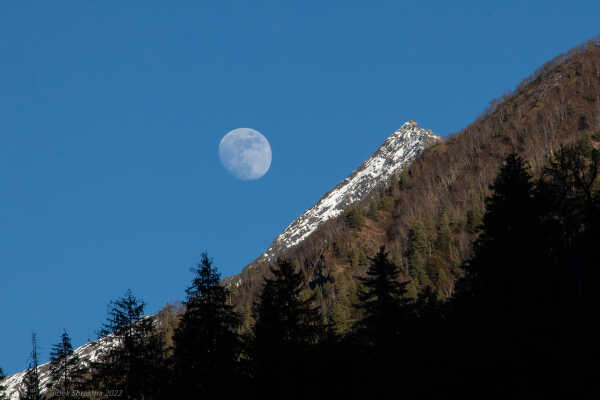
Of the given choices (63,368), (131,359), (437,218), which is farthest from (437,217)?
(131,359)

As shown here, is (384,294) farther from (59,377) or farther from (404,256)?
(404,256)

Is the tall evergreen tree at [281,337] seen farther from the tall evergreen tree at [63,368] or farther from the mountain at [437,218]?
the mountain at [437,218]

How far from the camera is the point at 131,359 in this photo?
107 feet

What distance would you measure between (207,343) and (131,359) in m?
4.85

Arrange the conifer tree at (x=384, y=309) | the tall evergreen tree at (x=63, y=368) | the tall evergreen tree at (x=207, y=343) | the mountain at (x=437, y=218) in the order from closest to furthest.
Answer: the tall evergreen tree at (x=207, y=343), the conifer tree at (x=384, y=309), the tall evergreen tree at (x=63, y=368), the mountain at (x=437, y=218)

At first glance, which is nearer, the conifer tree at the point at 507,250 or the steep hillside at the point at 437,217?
the conifer tree at the point at 507,250

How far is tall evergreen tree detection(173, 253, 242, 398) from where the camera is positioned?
29.8 meters

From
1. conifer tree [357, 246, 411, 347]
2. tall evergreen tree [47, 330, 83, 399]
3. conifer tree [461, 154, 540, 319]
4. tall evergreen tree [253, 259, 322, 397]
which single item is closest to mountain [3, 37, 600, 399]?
tall evergreen tree [47, 330, 83, 399]

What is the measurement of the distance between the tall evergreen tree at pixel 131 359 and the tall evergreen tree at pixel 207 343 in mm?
1931

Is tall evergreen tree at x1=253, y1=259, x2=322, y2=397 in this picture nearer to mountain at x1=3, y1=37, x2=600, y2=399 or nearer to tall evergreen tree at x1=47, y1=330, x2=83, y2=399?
tall evergreen tree at x1=47, y1=330, x2=83, y2=399

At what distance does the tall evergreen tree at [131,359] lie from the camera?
32781 millimetres

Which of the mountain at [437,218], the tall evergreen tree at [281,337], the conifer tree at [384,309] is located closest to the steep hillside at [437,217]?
the mountain at [437,218]

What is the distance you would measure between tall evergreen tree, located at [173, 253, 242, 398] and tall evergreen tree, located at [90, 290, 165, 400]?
6.34 ft

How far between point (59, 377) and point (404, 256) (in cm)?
9569
